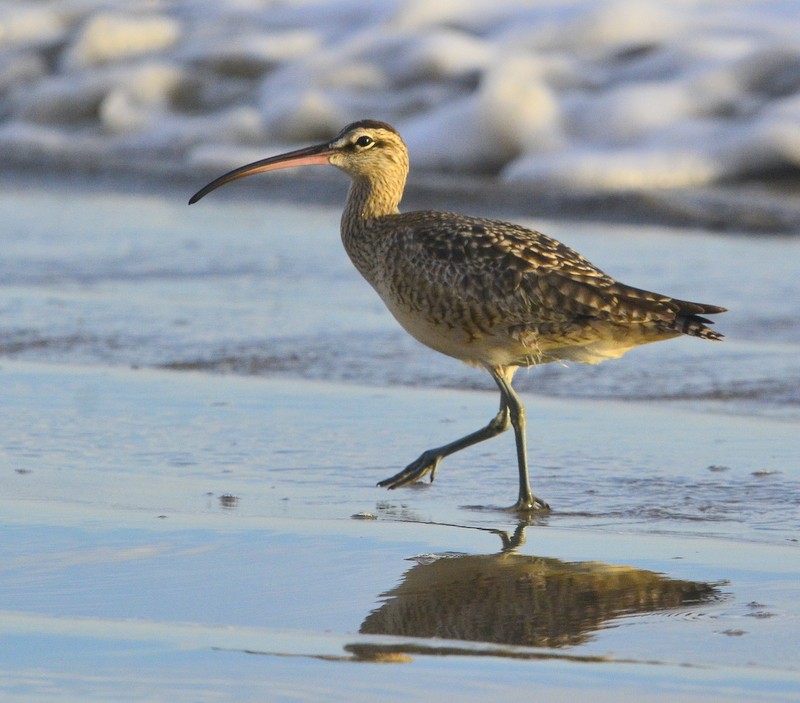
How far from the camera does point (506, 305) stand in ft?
17.1

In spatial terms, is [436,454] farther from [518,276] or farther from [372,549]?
[372,549]

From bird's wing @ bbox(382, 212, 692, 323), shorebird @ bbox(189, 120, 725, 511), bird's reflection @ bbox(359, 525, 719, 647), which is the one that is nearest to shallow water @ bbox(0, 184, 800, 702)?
bird's reflection @ bbox(359, 525, 719, 647)

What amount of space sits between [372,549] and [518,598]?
546 mm

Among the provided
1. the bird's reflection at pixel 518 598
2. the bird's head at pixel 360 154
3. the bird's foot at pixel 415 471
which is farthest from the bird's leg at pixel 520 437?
the bird's head at pixel 360 154

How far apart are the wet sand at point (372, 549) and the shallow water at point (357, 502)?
0.04 ft

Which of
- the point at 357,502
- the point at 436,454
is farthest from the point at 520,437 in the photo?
the point at 357,502

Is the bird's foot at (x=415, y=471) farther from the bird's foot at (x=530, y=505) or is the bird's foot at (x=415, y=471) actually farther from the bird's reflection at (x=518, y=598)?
the bird's reflection at (x=518, y=598)

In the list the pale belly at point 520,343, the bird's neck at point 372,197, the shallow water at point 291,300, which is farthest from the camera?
the shallow water at point 291,300

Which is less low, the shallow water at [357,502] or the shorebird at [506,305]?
the shorebird at [506,305]

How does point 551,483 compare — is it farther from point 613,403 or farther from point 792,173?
point 792,173

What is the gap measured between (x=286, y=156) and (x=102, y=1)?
10.5m

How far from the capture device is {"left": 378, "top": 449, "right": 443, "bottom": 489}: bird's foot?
16.5ft

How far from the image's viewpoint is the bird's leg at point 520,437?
15.9 feet

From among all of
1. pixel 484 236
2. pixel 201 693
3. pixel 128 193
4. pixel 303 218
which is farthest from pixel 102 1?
pixel 201 693
